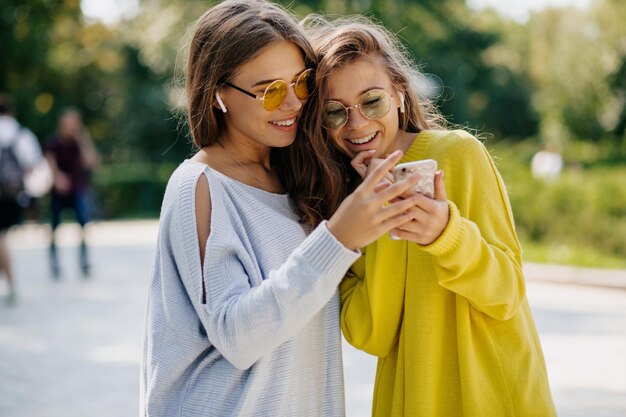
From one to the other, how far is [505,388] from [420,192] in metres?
0.69

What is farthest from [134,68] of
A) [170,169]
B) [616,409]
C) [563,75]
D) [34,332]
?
[616,409]

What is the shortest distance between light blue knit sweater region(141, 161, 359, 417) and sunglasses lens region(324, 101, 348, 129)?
1.06 ft

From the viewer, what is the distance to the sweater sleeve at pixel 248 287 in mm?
1748

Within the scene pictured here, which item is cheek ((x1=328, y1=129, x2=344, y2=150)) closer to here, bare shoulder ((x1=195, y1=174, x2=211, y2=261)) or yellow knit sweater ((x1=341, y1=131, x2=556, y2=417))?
yellow knit sweater ((x1=341, y1=131, x2=556, y2=417))

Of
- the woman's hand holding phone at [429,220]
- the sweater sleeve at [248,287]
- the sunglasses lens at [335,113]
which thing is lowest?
the sweater sleeve at [248,287]

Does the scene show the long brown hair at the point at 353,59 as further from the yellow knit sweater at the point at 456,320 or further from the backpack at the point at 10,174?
the backpack at the point at 10,174

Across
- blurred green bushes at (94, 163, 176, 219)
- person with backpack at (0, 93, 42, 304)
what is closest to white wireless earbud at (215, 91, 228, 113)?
person with backpack at (0, 93, 42, 304)

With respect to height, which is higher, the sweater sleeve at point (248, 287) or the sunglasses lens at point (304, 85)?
the sunglasses lens at point (304, 85)

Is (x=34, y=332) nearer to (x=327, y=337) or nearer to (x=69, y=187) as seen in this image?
(x=69, y=187)

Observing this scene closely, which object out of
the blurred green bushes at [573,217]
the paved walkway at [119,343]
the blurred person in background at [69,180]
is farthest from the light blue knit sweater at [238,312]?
the blurred green bushes at [573,217]

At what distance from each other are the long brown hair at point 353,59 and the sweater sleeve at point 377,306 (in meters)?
→ 0.25

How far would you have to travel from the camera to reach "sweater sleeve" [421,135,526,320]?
193 centimetres

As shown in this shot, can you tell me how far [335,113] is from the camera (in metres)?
2.32

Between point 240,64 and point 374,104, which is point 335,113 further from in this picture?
point 240,64
